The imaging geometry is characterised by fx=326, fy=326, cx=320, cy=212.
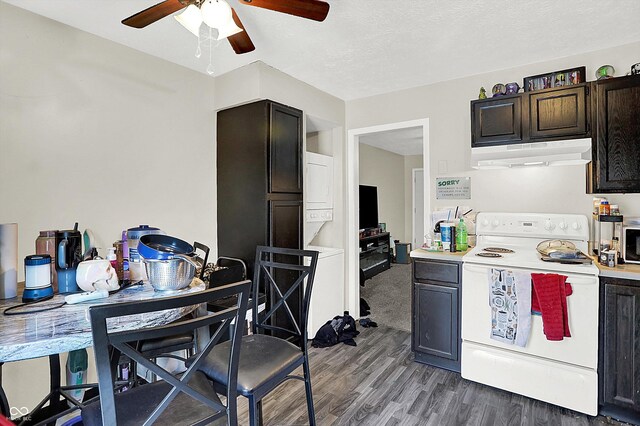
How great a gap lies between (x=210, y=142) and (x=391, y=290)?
3428mm

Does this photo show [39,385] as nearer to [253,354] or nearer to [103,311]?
[253,354]

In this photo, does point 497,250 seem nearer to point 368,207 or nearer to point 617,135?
point 617,135

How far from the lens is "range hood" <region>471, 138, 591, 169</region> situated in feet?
7.57

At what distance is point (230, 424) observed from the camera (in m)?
1.09

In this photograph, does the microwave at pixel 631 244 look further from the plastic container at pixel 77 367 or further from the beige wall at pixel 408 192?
the beige wall at pixel 408 192

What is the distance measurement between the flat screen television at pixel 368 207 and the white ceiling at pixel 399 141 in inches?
32.9

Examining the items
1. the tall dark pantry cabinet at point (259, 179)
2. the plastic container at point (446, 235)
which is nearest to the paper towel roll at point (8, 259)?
the tall dark pantry cabinet at point (259, 179)

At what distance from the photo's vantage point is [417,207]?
7.70 m

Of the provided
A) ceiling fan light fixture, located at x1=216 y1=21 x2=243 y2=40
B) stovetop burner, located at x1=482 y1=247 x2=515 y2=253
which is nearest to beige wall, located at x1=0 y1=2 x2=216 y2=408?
ceiling fan light fixture, located at x1=216 y1=21 x2=243 y2=40

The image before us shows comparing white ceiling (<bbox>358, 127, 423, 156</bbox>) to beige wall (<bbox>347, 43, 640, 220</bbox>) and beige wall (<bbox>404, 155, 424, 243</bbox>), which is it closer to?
beige wall (<bbox>404, 155, 424, 243</bbox>)

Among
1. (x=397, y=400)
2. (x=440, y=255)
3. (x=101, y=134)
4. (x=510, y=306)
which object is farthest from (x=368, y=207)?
(x=101, y=134)

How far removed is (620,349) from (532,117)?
1649 mm

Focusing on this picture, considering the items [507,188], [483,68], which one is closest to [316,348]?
[507,188]

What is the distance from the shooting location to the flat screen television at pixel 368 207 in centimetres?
596
